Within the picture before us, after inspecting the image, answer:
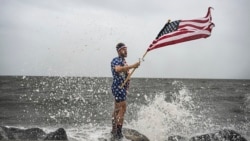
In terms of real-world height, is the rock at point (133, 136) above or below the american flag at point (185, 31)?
below

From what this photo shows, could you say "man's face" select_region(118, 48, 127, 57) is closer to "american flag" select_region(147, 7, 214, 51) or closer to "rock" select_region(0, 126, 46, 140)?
"american flag" select_region(147, 7, 214, 51)

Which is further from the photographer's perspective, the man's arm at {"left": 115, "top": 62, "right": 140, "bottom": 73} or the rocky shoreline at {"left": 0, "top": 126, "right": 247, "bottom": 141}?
the rocky shoreline at {"left": 0, "top": 126, "right": 247, "bottom": 141}

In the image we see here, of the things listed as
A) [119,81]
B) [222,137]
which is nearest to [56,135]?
[119,81]

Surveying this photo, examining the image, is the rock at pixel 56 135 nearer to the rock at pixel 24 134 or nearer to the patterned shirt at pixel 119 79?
the rock at pixel 24 134

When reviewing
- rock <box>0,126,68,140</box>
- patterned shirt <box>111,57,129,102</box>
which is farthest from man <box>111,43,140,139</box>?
rock <box>0,126,68,140</box>

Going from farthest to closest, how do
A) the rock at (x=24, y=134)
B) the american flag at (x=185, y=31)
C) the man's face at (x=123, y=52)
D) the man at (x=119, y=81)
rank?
the rock at (x=24, y=134) → the man's face at (x=123, y=52) → the man at (x=119, y=81) → the american flag at (x=185, y=31)

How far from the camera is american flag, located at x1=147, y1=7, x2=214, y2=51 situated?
7.38 meters

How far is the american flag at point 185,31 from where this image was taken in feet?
24.2

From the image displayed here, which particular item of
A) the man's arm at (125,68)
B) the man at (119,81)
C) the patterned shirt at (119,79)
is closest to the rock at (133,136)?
the man at (119,81)

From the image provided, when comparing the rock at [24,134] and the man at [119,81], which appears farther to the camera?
the rock at [24,134]

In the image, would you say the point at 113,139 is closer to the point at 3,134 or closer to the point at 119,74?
the point at 119,74

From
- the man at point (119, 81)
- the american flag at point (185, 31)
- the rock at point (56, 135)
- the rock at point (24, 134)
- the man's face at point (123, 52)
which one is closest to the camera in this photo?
the american flag at point (185, 31)

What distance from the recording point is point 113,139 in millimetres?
8516

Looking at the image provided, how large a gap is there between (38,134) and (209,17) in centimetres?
613
